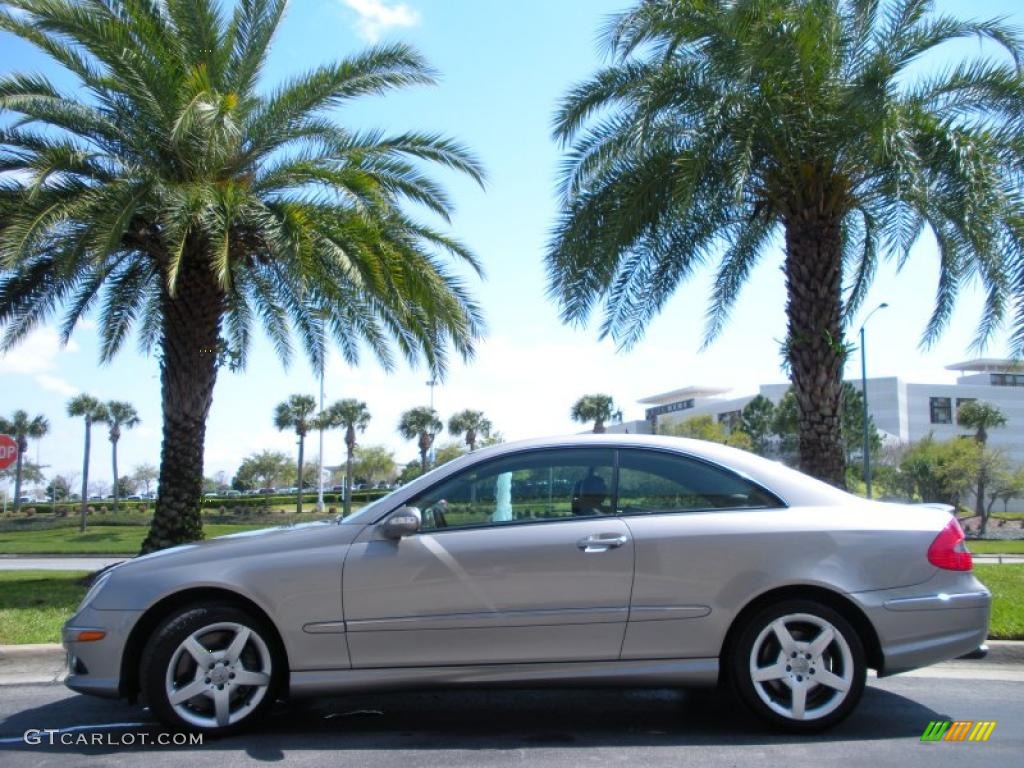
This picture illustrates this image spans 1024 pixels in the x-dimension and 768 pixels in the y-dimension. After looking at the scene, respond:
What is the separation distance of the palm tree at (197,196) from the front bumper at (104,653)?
603 centimetres

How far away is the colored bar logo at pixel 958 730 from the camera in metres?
4.60

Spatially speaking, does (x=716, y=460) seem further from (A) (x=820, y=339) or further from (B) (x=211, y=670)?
(A) (x=820, y=339)

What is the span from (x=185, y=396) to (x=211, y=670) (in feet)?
26.3

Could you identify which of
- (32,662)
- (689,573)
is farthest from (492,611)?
(32,662)

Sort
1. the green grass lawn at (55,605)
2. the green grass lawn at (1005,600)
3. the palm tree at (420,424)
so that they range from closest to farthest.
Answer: the green grass lawn at (1005,600), the green grass lawn at (55,605), the palm tree at (420,424)

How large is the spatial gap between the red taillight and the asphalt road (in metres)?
0.90

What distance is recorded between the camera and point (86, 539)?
1572 inches

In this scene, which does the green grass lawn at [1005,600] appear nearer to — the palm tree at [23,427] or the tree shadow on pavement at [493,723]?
the tree shadow on pavement at [493,723]

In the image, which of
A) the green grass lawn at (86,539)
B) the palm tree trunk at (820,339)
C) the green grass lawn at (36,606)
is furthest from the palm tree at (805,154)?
the green grass lawn at (86,539)

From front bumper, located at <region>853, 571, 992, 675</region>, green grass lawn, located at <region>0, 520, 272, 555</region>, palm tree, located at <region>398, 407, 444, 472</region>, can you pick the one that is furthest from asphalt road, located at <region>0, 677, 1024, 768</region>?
palm tree, located at <region>398, 407, 444, 472</region>

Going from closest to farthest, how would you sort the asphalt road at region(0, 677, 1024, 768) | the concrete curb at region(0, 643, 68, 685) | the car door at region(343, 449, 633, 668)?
the asphalt road at region(0, 677, 1024, 768), the car door at region(343, 449, 633, 668), the concrete curb at region(0, 643, 68, 685)

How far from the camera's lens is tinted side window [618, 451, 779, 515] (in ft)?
15.6

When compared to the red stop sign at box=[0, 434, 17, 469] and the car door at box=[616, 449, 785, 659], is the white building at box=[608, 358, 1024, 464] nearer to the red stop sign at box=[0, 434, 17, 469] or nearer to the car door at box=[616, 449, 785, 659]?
the red stop sign at box=[0, 434, 17, 469]

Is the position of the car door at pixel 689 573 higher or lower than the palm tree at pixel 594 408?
lower
